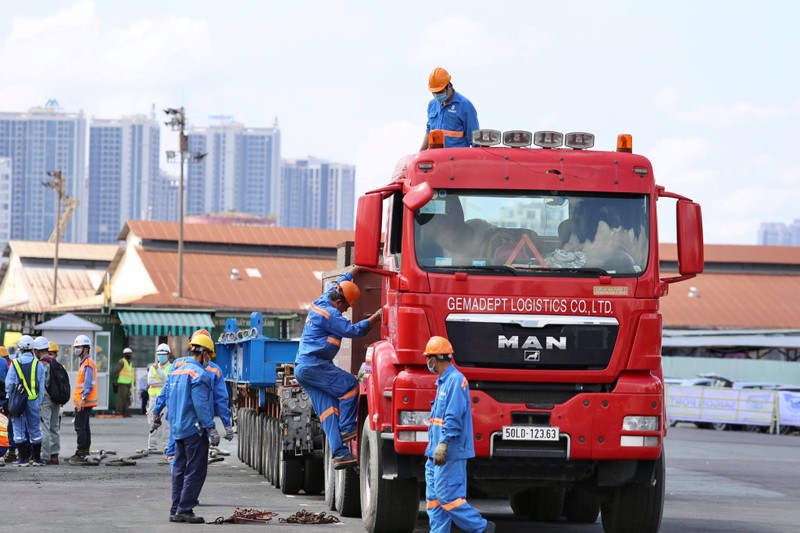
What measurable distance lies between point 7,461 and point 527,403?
13855 mm

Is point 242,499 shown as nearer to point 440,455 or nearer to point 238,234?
point 440,455

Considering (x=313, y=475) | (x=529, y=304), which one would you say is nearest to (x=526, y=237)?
(x=529, y=304)

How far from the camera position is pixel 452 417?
11141 mm

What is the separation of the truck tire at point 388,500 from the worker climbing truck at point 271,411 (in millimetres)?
3878

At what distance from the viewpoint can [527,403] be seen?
12250mm

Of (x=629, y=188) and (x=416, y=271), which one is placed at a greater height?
(x=629, y=188)

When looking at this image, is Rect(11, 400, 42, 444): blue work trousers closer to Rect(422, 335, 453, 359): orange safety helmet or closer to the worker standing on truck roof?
the worker standing on truck roof

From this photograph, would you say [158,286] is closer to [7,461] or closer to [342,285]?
[7,461]

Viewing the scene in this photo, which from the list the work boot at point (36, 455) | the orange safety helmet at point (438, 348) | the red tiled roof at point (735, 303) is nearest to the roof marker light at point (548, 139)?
the orange safety helmet at point (438, 348)

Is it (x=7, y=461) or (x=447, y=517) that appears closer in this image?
(x=447, y=517)

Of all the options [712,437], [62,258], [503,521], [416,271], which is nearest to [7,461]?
[503,521]

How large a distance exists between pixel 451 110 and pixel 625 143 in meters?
2.06

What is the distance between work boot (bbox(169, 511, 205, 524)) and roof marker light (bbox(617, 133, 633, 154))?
5.56m

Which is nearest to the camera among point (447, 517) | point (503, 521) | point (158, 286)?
point (447, 517)
